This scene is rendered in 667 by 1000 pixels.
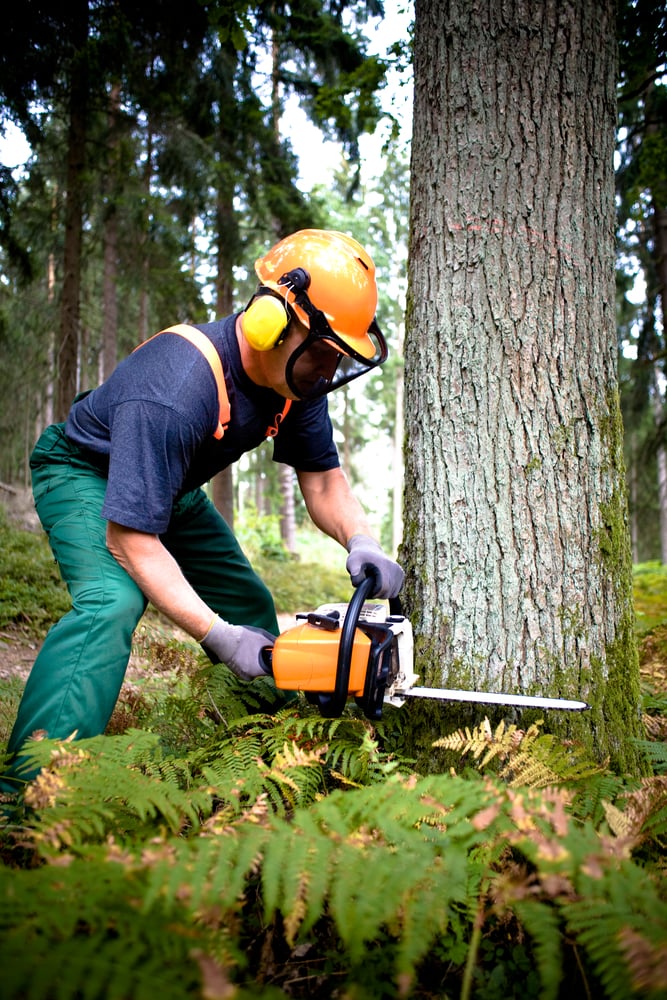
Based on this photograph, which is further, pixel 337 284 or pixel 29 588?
pixel 29 588

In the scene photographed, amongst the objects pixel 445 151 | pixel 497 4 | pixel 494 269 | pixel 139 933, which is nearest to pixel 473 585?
pixel 494 269

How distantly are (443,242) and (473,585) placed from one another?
1.46m

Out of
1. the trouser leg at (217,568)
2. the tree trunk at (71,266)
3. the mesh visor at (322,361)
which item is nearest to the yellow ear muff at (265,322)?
the mesh visor at (322,361)

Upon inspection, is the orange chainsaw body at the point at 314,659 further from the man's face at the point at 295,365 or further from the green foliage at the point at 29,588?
the green foliage at the point at 29,588

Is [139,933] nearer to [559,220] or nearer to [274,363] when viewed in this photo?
[274,363]

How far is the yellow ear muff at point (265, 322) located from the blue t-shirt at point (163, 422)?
23 centimetres

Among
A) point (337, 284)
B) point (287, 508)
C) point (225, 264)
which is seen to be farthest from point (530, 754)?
point (287, 508)

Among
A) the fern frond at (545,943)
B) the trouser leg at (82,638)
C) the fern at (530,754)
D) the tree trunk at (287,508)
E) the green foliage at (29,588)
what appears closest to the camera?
the fern frond at (545,943)

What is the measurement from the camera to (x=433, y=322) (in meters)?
2.68

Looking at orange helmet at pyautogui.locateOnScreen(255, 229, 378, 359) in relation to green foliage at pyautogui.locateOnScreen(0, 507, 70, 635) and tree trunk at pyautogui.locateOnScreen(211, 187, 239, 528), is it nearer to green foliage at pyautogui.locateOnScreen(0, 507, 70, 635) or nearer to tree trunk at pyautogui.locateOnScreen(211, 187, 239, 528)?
green foliage at pyautogui.locateOnScreen(0, 507, 70, 635)

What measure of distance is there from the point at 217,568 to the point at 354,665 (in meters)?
1.33

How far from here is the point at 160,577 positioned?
2414 millimetres

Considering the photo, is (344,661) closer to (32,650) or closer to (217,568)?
(217,568)

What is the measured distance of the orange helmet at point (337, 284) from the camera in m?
2.55
